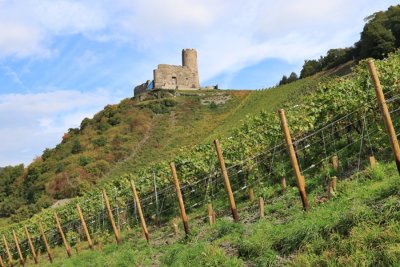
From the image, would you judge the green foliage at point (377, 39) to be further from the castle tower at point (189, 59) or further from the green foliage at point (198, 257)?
the castle tower at point (189, 59)

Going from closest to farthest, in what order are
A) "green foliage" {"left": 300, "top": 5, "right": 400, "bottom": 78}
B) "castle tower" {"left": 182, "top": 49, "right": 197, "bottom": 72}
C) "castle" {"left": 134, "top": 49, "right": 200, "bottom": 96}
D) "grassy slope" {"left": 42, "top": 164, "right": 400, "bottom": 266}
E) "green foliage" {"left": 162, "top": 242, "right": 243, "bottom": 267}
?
"grassy slope" {"left": 42, "top": 164, "right": 400, "bottom": 266} → "green foliage" {"left": 162, "top": 242, "right": 243, "bottom": 267} → "green foliage" {"left": 300, "top": 5, "right": 400, "bottom": 78} → "castle" {"left": 134, "top": 49, "right": 200, "bottom": 96} → "castle tower" {"left": 182, "top": 49, "right": 197, "bottom": 72}

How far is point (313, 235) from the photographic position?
18.5ft

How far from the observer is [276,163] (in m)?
13.1

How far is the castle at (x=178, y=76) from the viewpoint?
77625 mm

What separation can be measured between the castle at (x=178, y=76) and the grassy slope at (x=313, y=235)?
67.9 meters

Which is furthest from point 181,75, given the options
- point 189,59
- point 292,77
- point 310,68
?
point 310,68

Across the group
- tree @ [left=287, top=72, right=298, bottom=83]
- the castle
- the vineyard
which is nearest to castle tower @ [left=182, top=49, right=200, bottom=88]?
the castle

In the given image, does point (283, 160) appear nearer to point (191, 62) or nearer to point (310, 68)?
point (310, 68)

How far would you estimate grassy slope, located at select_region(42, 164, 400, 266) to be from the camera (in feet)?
16.2

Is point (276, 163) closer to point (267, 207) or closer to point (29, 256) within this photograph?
point (267, 207)

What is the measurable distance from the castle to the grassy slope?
2673 inches

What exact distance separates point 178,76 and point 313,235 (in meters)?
75.5

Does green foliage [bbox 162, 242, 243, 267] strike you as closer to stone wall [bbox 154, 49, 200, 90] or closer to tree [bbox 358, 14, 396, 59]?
tree [bbox 358, 14, 396, 59]

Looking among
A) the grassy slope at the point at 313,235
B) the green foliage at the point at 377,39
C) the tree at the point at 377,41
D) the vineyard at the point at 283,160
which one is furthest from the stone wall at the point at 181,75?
the grassy slope at the point at 313,235
